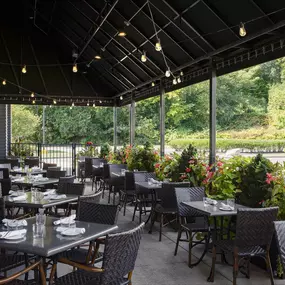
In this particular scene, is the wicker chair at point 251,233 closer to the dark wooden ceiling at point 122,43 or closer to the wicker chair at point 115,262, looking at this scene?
the wicker chair at point 115,262

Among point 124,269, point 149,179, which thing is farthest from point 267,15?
point 124,269

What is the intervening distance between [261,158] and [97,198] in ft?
7.16

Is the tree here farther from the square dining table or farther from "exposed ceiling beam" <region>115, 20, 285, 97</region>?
the square dining table

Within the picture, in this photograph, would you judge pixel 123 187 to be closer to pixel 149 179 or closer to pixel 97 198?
pixel 149 179

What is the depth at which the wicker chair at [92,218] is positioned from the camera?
3.75 m

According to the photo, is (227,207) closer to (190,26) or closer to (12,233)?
(12,233)

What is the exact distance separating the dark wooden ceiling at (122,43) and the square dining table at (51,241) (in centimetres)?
385

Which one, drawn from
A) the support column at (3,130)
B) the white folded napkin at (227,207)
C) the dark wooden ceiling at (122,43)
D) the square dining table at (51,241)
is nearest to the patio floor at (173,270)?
the white folded napkin at (227,207)

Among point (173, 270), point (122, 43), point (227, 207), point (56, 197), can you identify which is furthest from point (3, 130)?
point (227, 207)

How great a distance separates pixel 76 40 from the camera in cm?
1459

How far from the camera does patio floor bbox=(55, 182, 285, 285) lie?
4.46 metres

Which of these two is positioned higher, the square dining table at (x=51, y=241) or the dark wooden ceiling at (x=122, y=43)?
the dark wooden ceiling at (x=122, y=43)

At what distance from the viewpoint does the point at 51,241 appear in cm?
314

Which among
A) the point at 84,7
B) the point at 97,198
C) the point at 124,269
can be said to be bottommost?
the point at 124,269
